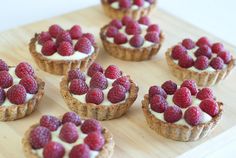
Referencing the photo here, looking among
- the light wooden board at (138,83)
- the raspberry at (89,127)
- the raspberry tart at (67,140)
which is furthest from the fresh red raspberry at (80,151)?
the light wooden board at (138,83)

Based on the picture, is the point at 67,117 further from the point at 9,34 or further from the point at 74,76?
the point at 9,34

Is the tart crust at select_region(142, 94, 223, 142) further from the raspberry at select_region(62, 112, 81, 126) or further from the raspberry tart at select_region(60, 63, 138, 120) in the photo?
the raspberry at select_region(62, 112, 81, 126)

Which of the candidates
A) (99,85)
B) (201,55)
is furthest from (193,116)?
(201,55)

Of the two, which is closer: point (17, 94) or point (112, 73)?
point (17, 94)

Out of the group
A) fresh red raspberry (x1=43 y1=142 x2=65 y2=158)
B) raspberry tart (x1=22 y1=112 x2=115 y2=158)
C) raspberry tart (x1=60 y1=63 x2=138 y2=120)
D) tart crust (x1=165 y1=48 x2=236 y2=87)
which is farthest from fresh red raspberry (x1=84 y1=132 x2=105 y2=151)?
tart crust (x1=165 y1=48 x2=236 y2=87)

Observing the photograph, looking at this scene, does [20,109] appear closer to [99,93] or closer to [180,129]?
[99,93]
